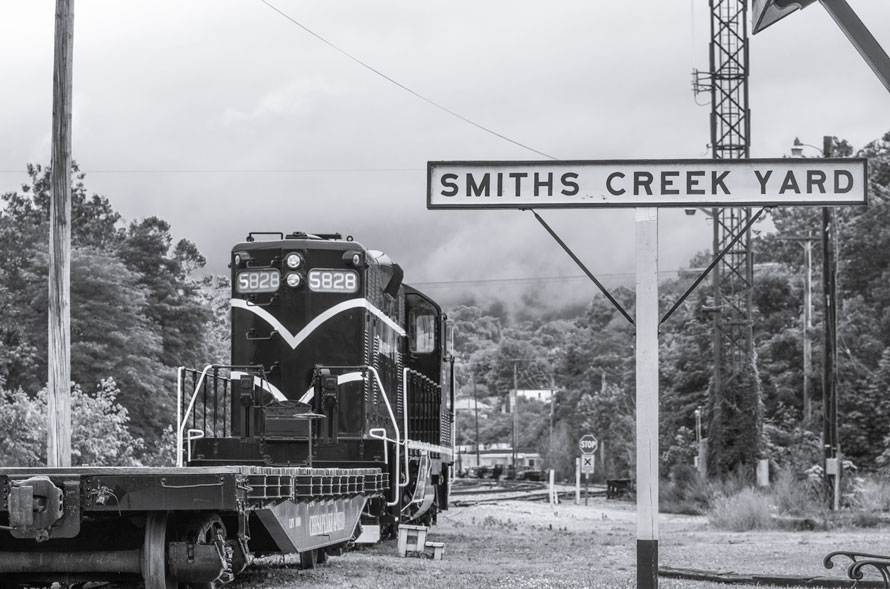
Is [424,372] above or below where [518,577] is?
above

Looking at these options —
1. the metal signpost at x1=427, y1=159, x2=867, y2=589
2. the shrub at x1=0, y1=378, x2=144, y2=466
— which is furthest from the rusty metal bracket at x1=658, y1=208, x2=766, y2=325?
Answer: the shrub at x1=0, y1=378, x2=144, y2=466

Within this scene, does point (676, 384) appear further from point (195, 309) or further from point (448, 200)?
point (448, 200)

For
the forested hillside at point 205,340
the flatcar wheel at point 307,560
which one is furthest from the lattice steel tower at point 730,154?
the flatcar wheel at point 307,560

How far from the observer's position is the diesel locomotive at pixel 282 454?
8102 mm

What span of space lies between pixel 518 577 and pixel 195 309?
1353 inches

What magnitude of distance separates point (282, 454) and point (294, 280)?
2402 mm

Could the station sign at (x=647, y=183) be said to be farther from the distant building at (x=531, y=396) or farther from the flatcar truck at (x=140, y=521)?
the distant building at (x=531, y=396)

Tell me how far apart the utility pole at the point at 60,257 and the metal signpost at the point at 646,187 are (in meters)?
8.94

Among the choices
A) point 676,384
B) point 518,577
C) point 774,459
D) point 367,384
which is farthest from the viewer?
point 676,384

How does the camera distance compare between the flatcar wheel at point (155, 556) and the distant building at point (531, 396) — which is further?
the distant building at point (531, 396)

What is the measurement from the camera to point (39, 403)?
95.2ft

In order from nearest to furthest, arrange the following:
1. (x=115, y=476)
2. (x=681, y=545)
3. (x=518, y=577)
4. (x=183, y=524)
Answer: (x=115, y=476) → (x=183, y=524) → (x=518, y=577) → (x=681, y=545)

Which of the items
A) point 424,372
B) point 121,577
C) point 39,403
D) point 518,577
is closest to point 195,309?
point 39,403

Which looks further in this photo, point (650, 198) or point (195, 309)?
point (195, 309)
